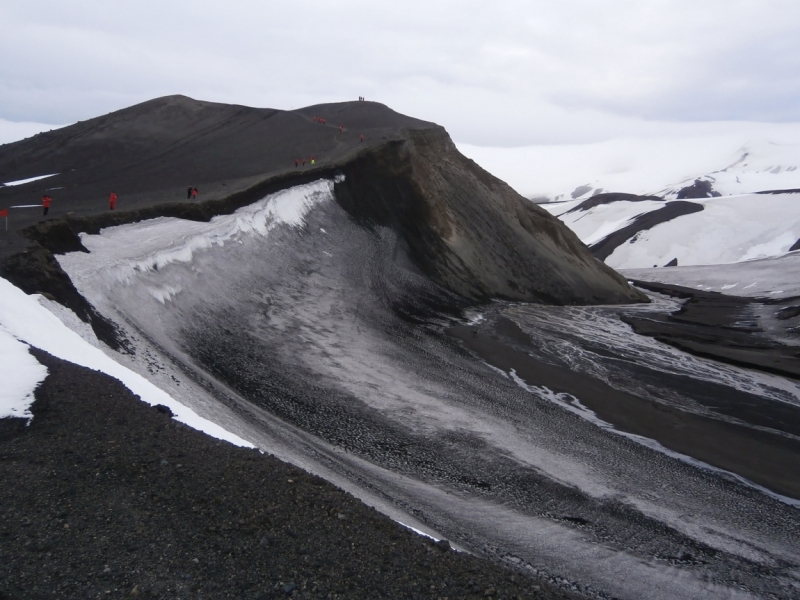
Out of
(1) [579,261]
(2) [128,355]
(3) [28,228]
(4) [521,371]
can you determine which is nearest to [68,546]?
(2) [128,355]

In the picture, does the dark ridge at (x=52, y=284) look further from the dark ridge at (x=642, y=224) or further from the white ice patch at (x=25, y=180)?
the dark ridge at (x=642, y=224)

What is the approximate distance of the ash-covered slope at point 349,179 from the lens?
26.7 metres

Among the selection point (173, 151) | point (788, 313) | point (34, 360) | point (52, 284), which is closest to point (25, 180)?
point (173, 151)

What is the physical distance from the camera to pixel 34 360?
823cm

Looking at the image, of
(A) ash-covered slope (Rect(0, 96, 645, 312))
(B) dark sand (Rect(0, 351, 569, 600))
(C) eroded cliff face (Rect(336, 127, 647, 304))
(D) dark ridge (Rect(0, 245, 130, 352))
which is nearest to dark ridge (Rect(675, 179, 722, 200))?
(A) ash-covered slope (Rect(0, 96, 645, 312))

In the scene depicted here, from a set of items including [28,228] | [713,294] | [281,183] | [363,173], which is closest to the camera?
[28,228]

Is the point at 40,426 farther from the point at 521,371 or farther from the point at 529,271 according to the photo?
the point at 529,271

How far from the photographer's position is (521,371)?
20078mm

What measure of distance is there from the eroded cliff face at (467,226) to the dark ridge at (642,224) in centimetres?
3785

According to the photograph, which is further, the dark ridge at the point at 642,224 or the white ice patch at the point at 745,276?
the dark ridge at the point at 642,224

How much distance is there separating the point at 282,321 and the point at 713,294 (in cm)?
4197

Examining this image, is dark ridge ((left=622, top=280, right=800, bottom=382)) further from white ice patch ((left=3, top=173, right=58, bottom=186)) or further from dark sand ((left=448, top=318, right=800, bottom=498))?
white ice patch ((left=3, top=173, right=58, bottom=186))

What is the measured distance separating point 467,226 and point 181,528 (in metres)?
31.9

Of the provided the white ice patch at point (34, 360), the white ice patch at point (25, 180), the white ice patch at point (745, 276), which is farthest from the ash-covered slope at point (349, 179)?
the white ice patch at point (745, 276)
